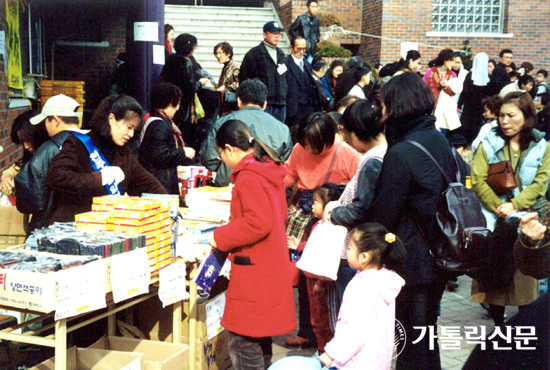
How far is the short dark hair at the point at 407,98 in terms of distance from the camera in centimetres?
350

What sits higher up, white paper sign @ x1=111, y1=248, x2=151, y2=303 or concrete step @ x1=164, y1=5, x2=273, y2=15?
concrete step @ x1=164, y1=5, x2=273, y2=15

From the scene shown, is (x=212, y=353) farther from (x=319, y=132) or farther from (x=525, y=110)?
(x=525, y=110)

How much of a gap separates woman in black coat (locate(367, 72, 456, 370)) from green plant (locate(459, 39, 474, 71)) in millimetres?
14977

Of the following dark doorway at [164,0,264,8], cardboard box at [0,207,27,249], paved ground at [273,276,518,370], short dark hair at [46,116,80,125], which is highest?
dark doorway at [164,0,264,8]

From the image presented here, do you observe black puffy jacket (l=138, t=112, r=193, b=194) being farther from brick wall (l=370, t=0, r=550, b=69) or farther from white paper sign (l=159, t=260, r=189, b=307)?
brick wall (l=370, t=0, r=550, b=69)

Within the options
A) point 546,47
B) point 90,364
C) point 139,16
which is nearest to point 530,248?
point 90,364

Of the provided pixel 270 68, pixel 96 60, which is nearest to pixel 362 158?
pixel 270 68

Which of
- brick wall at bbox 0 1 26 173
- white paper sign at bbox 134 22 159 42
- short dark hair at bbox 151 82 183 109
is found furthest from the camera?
white paper sign at bbox 134 22 159 42

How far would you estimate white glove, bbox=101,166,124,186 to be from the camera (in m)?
4.09

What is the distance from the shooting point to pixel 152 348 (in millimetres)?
4250

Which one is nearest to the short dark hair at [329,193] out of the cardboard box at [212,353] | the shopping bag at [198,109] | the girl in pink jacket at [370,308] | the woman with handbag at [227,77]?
the girl in pink jacket at [370,308]

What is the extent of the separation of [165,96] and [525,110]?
306 cm

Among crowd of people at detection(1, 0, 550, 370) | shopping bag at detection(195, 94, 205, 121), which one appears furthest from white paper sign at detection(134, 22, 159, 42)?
crowd of people at detection(1, 0, 550, 370)

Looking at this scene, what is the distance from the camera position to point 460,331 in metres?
5.61
